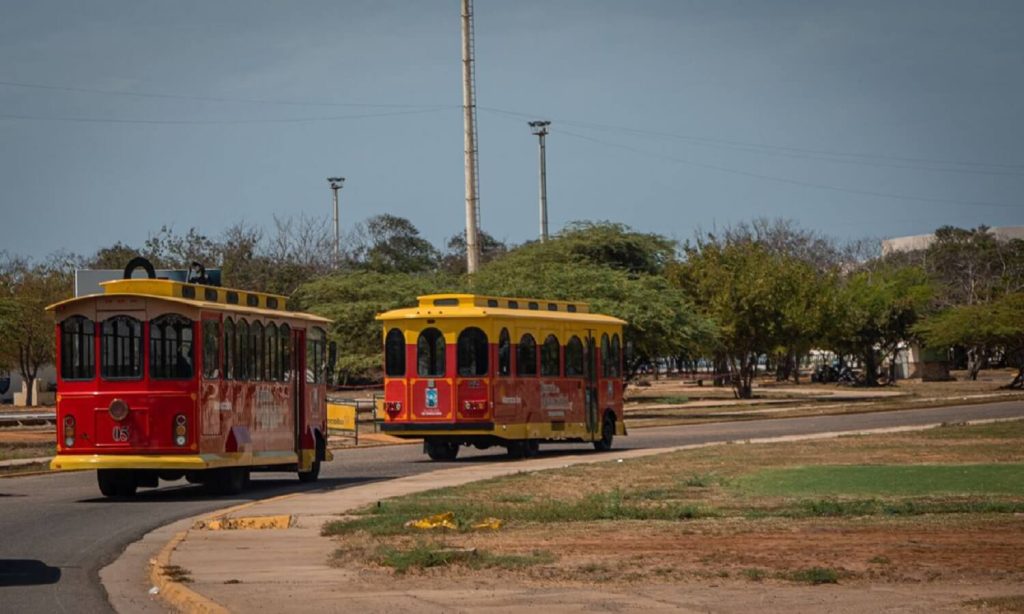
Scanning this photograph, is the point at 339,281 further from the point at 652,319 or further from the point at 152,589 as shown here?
the point at 152,589

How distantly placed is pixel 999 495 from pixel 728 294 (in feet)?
164

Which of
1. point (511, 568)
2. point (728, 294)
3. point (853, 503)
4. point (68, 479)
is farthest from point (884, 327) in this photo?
point (511, 568)

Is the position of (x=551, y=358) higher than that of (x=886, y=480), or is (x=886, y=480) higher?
(x=551, y=358)

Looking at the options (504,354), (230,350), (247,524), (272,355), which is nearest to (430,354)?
(504,354)

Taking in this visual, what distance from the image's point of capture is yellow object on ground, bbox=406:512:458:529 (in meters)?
18.3

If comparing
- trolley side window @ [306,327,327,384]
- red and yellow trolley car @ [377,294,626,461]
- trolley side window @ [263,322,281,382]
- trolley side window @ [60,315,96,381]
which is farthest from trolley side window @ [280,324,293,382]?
red and yellow trolley car @ [377,294,626,461]

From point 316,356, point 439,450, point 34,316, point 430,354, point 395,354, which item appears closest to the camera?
point 316,356

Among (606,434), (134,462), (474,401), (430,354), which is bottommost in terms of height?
(606,434)

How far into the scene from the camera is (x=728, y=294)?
70500 millimetres

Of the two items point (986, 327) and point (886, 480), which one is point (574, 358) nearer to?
point (886, 480)

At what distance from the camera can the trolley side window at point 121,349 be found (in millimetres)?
24312

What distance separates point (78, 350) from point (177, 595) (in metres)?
11.8

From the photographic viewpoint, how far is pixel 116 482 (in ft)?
83.7

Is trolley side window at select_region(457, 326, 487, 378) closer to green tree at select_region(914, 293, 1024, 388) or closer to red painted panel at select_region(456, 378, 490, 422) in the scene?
red painted panel at select_region(456, 378, 490, 422)
